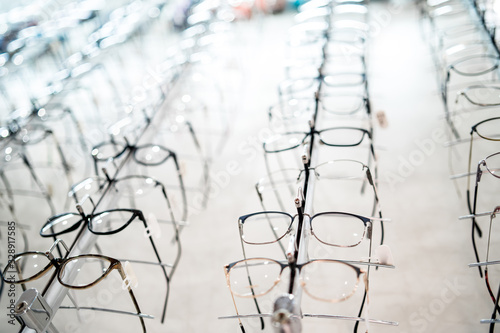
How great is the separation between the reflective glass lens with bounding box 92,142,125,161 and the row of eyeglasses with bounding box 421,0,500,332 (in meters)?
1.83

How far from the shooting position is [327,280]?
1.37 meters

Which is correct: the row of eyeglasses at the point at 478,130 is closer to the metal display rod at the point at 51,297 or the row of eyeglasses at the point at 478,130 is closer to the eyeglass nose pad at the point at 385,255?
the eyeglass nose pad at the point at 385,255

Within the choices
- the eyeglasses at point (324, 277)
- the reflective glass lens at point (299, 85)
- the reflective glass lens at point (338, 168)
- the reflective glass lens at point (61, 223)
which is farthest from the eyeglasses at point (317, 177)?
the reflective glass lens at point (61, 223)

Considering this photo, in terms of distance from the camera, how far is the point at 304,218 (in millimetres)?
1539

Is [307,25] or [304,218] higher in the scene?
[307,25]

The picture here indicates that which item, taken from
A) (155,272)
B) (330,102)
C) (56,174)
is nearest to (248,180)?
(155,272)

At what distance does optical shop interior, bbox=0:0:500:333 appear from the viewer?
1.65 metres

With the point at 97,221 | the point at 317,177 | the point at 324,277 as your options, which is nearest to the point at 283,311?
the point at 324,277

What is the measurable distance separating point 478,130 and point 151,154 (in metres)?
1.66

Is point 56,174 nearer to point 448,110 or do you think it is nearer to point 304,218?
point 304,218

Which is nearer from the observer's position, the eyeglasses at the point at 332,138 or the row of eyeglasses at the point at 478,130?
the row of eyeglasses at the point at 478,130

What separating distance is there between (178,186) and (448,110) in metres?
1.93

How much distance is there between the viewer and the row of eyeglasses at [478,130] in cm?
184

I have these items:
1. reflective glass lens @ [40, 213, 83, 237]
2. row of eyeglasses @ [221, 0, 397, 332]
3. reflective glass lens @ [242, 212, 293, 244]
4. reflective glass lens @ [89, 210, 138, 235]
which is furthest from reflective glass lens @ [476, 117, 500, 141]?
reflective glass lens @ [40, 213, 83, 237]
